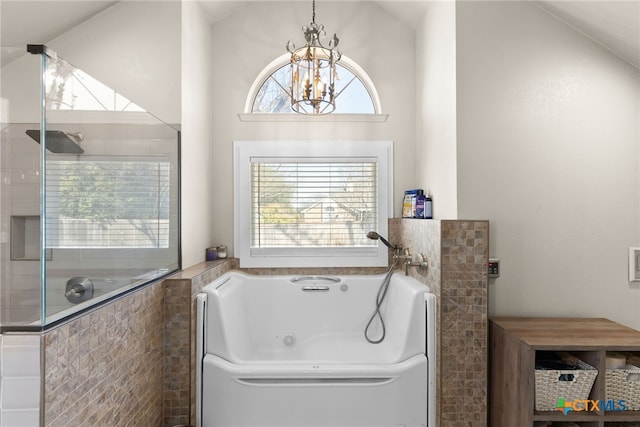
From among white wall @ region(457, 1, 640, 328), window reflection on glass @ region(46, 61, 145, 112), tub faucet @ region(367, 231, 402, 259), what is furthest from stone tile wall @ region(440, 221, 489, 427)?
window reflection on glass @ region(46, 61, 145, 112)

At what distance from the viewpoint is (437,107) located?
2.34m

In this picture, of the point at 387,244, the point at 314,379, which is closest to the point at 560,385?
the point at 314,379

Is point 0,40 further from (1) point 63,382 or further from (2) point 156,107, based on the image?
(1) point 63,382

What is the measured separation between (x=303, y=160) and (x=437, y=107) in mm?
1041

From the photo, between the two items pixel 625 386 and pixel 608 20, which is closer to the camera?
pixel 625 386

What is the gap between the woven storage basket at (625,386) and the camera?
5.34 feet

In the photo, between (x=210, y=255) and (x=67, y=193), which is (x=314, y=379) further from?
(x=67, y=193)

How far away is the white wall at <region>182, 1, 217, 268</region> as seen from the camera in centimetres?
233

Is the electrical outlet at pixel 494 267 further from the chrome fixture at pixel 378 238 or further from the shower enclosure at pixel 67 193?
the shower enclosure at pixel 67 193

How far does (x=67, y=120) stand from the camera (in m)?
1.39

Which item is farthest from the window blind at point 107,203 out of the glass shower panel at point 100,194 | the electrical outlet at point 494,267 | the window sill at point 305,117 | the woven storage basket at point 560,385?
the woven storage basket at point 560,385

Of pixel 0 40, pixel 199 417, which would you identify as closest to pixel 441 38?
pixel 0 40

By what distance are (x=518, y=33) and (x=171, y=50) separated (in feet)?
6.58

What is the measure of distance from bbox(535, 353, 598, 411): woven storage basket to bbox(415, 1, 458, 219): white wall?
2.77 feet
